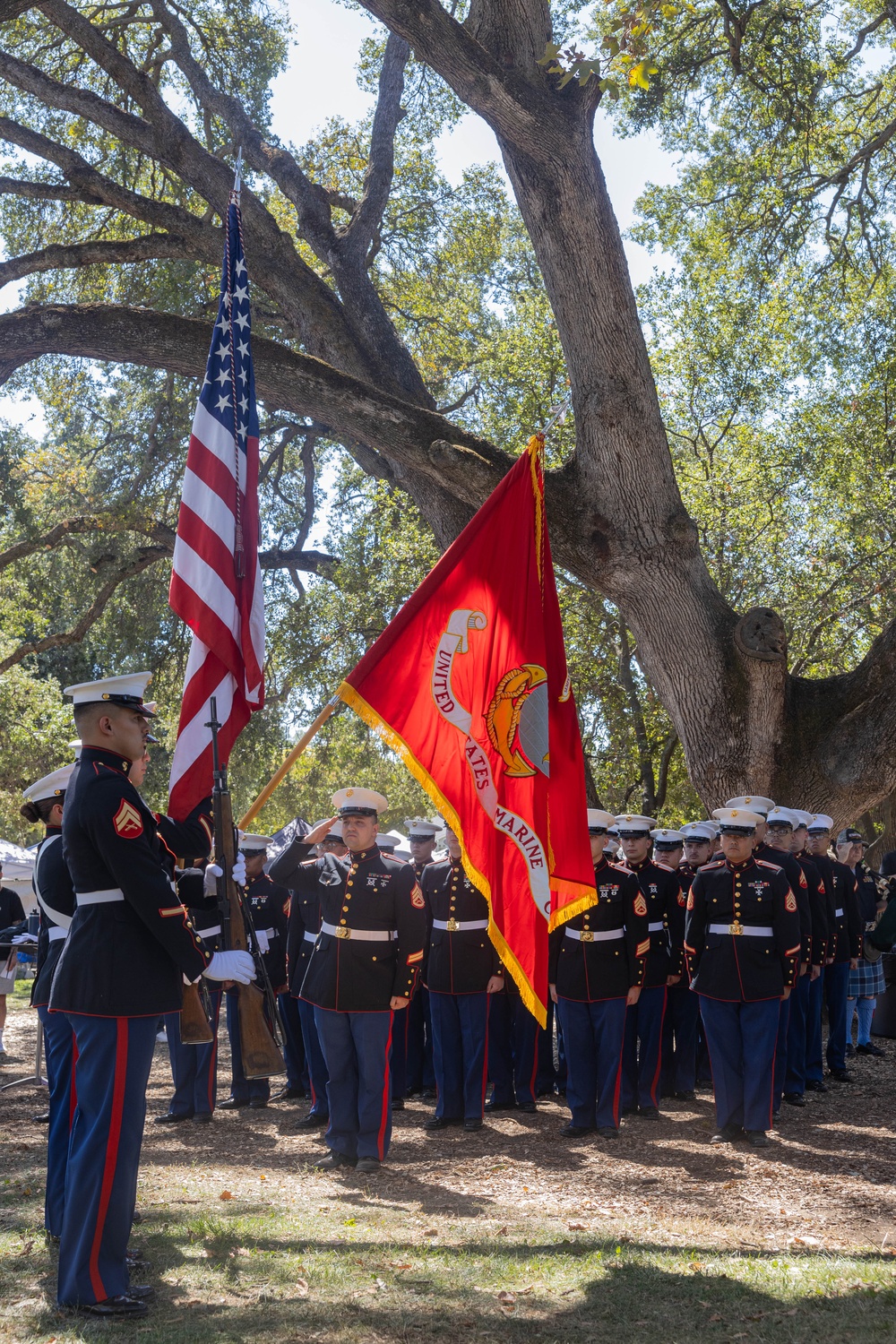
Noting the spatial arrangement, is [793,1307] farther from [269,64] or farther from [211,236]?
[269,64]

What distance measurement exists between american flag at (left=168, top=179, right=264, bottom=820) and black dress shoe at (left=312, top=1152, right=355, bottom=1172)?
8.74ft

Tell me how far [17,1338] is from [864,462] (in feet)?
51.1

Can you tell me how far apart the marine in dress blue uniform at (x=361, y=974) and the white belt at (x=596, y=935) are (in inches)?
57.5

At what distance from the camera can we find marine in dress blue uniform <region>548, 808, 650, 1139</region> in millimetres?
8172

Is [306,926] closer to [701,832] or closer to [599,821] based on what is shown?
[599,821]

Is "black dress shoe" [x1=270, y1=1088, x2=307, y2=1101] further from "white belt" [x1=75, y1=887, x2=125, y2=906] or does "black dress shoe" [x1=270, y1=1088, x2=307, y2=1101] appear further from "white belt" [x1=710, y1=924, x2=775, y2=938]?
"white belt" [x1=75, y1=887, x2=125, y2=906]

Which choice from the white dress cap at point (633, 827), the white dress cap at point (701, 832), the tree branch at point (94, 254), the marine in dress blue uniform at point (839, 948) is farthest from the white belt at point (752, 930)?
the tree branch at point (94, 254)

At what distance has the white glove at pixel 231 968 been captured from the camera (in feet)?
15.6

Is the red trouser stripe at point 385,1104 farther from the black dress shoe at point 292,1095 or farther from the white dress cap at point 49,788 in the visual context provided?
the black dress shoe at point 292,1095

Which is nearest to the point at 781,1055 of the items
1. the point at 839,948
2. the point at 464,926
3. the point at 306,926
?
the point at 839,948

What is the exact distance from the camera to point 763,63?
42.0ft

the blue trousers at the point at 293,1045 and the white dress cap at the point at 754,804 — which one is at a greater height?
the white dress cap at the point at 754,804

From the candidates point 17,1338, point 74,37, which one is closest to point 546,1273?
point 17,1338

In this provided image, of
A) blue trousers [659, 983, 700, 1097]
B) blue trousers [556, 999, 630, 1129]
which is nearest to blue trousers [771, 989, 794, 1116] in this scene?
blue trousers [659, 983, 700, 1097]
